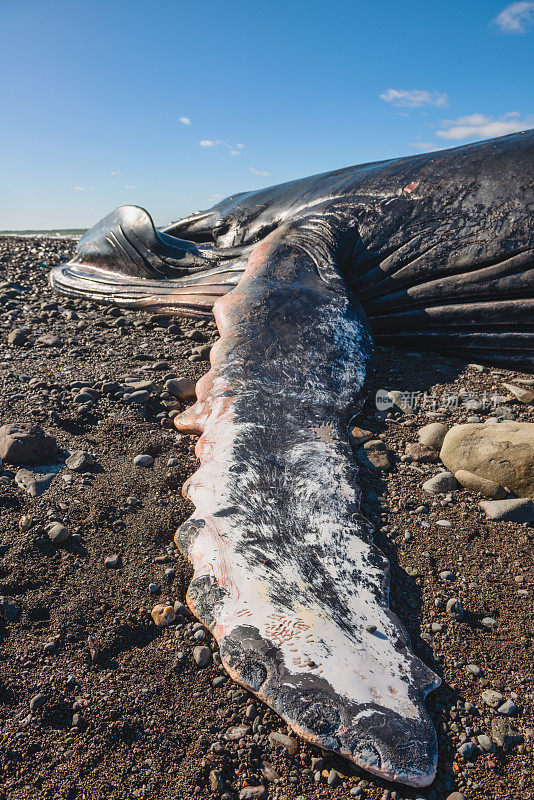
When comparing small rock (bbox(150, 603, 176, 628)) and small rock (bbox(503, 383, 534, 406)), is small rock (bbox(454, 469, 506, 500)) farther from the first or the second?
small rock (bbox(150, 603, 176, 628))

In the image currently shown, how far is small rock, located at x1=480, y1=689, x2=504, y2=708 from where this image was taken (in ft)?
4.98

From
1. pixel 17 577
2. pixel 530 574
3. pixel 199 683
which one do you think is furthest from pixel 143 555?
pixel 530 574

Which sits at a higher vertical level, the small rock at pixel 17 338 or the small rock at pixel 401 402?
the small rock at pixel 17 338

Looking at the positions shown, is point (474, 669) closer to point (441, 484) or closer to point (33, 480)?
point (441, 484)

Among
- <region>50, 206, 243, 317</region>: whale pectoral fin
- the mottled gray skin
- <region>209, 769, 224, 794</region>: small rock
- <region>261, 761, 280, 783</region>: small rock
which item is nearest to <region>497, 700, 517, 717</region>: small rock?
<region>261, 761, 280, 783</region>: small rock

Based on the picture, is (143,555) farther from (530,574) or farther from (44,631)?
(530,574)

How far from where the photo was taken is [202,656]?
64.2 inches

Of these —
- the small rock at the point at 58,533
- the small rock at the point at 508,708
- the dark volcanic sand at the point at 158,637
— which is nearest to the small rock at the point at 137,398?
the dark volcanic sand at the point at 158,637

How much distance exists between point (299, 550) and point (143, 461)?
100 centimetres

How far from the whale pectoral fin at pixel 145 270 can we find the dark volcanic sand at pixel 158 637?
1814 millimetres

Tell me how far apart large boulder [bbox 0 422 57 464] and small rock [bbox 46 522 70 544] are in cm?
55

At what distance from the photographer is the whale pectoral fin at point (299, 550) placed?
137 centimetres

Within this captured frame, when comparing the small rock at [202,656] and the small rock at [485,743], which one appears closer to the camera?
the small rock at [485,743]

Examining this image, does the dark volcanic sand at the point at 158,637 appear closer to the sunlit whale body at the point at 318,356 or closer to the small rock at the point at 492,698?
the small rock at the point at 492,698
